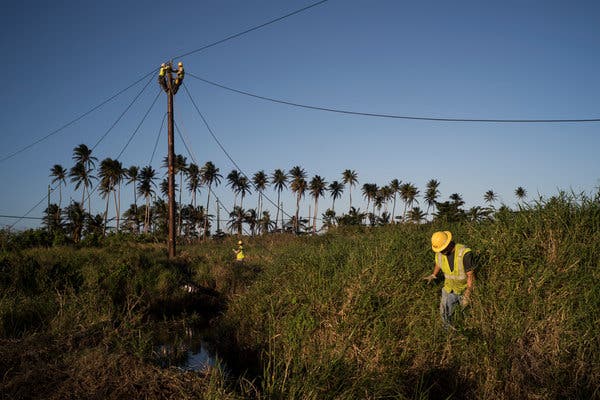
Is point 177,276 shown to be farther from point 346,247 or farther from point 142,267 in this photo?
point 346,247

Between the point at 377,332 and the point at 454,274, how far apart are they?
1505 mm

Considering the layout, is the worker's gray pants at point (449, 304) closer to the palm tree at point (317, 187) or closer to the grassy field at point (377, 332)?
the grassy field at point (377, 332)

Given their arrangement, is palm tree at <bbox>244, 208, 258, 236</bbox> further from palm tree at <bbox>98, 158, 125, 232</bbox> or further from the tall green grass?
the tall green grass

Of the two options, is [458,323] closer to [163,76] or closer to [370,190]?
[163,76]

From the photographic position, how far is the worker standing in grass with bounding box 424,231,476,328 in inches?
218

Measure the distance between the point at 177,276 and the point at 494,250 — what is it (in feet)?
31.3

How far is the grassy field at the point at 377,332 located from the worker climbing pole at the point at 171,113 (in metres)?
4.97

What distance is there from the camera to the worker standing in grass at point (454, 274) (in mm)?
5543

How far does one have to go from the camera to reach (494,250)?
6.43 m

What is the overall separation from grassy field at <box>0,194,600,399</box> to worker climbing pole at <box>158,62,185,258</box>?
497 centimetres

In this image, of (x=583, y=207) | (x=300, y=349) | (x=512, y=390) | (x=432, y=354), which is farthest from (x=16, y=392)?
(x=583, y=207)

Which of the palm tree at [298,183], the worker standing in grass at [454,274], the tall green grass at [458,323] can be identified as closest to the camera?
the tall green grass at [458,323]

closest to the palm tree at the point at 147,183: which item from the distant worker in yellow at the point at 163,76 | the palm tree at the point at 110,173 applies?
the palm tree at the point at 110,173

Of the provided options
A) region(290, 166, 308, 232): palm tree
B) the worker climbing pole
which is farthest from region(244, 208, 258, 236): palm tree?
the worker climbing pole
